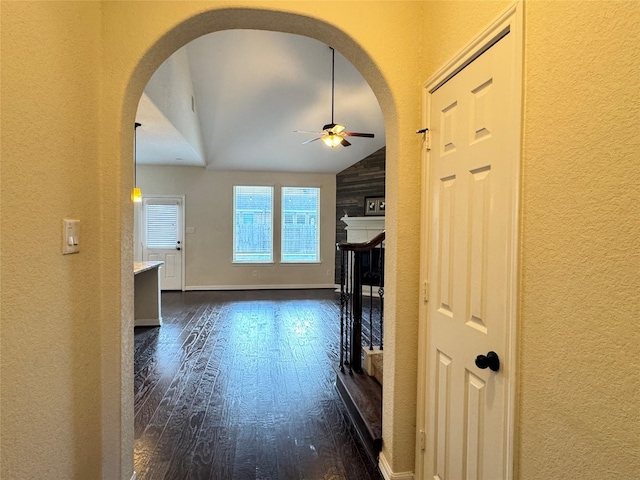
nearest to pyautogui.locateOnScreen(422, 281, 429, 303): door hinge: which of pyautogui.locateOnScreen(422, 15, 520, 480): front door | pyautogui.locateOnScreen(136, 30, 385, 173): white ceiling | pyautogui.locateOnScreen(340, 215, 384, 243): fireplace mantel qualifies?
pyautogui.locateOnScreen(422, 15, 520, 480): front door

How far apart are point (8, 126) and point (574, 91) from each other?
1.50 metres

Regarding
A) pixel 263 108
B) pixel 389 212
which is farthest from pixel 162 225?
pixel 389 212

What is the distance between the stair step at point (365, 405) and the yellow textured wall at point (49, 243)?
1.38m

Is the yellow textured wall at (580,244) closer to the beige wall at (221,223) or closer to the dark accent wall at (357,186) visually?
the dark accent wall at (357,186)

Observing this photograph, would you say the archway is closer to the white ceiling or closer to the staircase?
the staircase

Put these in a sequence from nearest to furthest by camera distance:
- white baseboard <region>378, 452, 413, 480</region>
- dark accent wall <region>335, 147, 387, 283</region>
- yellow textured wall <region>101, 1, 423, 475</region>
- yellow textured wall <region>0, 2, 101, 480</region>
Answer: yellow textured wall <region>0, 2, 101, 480</region>
yellow textured wall <region>101, 1, 423, 475</region>
white baseboard <region>378, 452, 413, 480</region>
dark accent wall <region>335, 147, 387, 283</region>

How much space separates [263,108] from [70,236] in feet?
17.0

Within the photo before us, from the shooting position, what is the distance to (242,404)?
275cm

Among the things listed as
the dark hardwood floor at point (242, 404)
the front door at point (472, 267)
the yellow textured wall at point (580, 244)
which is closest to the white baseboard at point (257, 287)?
the dark hardwood floor at point (242, 404)

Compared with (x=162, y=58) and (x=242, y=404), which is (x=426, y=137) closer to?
(x=162, y=58)

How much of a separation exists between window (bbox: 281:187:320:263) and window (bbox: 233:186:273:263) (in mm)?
339

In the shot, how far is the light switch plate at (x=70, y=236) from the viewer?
4.26ft

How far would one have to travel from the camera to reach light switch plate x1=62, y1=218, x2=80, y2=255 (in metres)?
1.30

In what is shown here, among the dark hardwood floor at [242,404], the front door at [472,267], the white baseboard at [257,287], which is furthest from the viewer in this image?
the white baseboard at [257,287]
